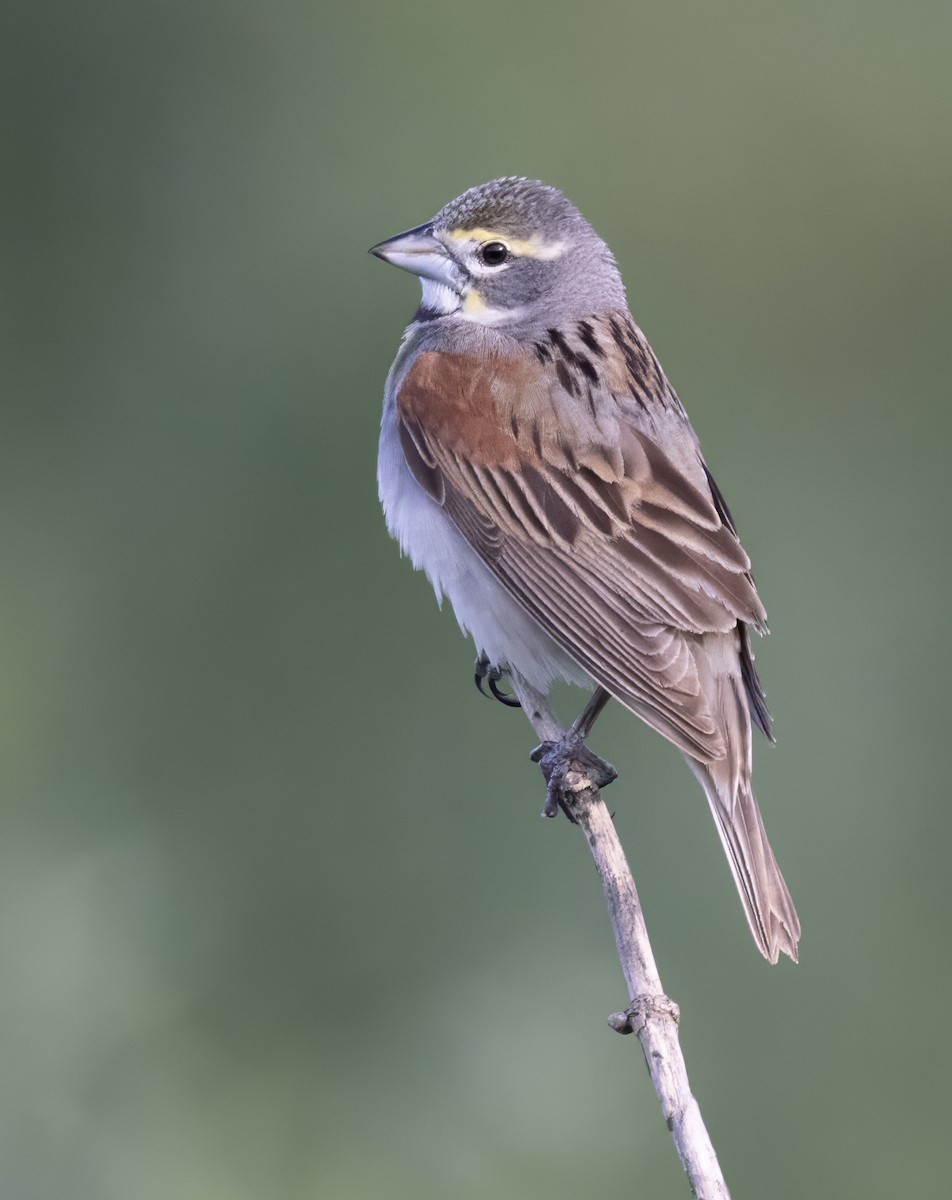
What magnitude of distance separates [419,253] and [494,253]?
254 millimetres

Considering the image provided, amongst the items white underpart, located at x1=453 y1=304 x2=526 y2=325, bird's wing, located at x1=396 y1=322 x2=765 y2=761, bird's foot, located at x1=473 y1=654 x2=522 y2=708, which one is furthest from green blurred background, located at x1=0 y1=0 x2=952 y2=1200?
white underpart, located at x1=453 y1=304 x2=526 y2=325

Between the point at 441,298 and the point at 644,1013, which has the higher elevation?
the point at 441,298

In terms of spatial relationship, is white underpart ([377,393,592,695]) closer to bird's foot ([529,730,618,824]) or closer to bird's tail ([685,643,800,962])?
bird's foot ([529,730,618,824])

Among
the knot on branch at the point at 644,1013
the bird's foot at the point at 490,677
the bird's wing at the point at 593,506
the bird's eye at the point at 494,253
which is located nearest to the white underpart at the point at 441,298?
the bird's eye at the point at 494,253

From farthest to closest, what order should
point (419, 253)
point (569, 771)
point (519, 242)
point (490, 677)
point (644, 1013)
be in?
point (490, 677)
point (519, 242)
point (419, 253)
point (569, 771)
point (644, 1013)

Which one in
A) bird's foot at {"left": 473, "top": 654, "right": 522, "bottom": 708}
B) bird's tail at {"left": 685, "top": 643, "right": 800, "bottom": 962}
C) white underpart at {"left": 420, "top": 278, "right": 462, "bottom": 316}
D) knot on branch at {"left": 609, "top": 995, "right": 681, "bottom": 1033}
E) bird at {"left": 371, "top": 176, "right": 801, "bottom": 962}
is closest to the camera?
knot on branch at {"left": 609, "top": 995, "right": 681, "bottom": 1033}

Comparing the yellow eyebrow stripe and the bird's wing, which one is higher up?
the yellow eyebrow stripe

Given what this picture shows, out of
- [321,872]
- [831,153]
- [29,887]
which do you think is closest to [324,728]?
[321,872]

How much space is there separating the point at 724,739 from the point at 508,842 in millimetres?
2158

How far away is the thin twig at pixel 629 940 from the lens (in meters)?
4.08

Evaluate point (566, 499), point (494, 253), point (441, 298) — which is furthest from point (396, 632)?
point (566, 499)

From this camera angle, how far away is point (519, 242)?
633 cm

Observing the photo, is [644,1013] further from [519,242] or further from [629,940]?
[519,242]

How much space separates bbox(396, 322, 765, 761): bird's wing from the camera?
5559 mm
